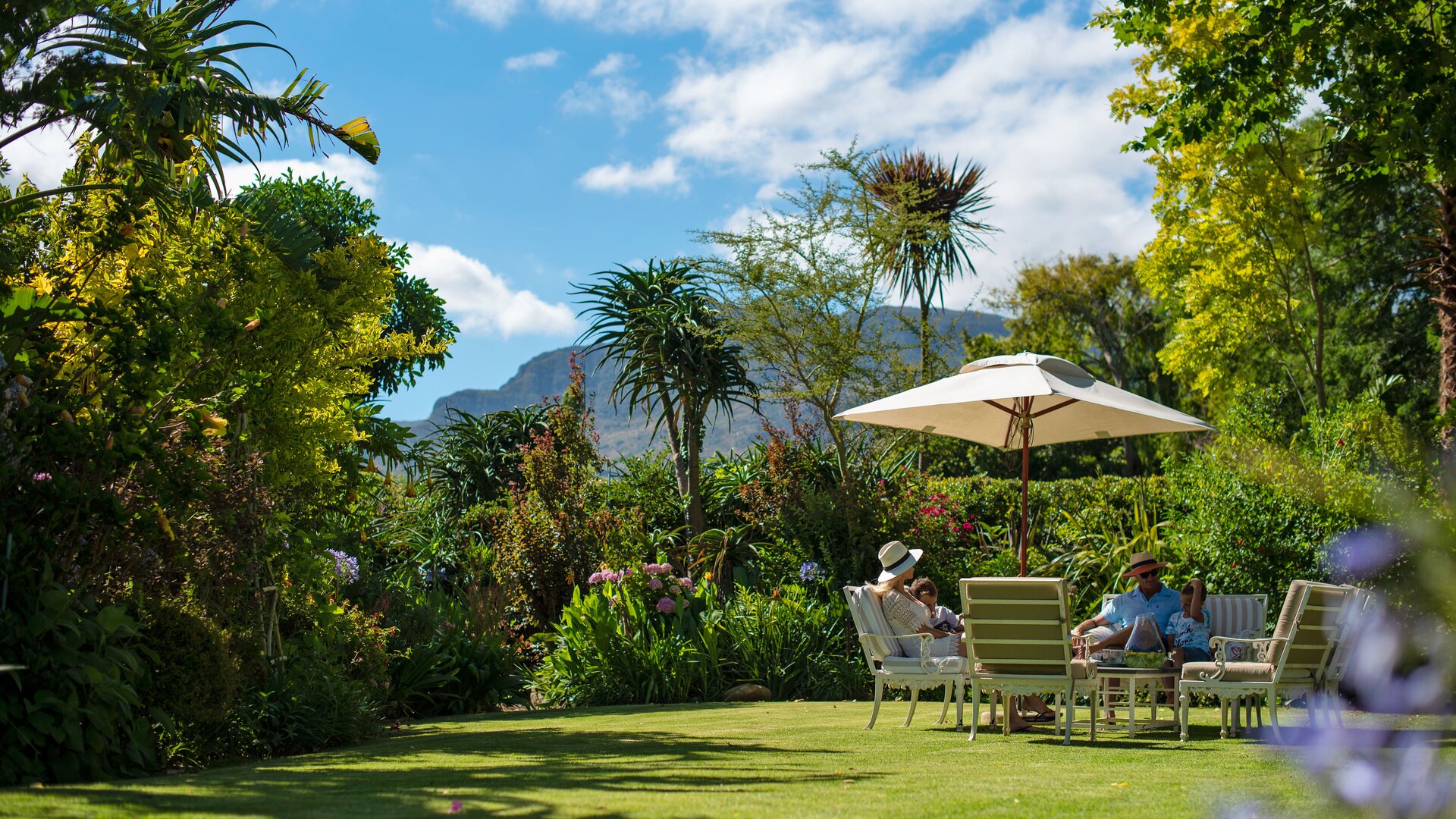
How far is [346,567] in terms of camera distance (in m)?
10.2

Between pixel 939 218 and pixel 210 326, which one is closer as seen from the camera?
pixel 210 326

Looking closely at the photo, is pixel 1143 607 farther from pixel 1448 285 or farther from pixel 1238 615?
pixel 1448 285

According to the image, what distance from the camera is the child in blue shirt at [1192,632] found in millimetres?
7965

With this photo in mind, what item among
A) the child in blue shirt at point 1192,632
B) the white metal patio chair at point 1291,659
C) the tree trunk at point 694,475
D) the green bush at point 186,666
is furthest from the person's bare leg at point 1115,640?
the tree trunk at point 694,475

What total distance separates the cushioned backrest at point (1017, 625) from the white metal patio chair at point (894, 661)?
0.47m

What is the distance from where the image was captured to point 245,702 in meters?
6.74

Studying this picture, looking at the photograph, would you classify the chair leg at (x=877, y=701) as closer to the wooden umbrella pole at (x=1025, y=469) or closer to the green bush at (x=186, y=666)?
the wooden umbrella pole at (x=1025, y=469)

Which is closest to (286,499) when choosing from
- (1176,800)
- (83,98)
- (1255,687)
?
(83,98)

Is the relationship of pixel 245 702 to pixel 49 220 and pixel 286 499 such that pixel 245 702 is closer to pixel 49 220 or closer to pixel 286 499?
pixel 286 499

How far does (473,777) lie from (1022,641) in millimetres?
3521

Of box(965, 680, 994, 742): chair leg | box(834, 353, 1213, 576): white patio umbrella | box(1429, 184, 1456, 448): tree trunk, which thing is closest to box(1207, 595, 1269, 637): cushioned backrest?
box(834, 353, 1213, 576): white patio umbrella

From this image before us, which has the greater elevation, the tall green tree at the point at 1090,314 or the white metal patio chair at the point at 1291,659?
the tall green tree at the point at 1090,314

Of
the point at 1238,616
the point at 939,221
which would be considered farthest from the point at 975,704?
the point at 939,221

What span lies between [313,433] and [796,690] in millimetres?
5094
